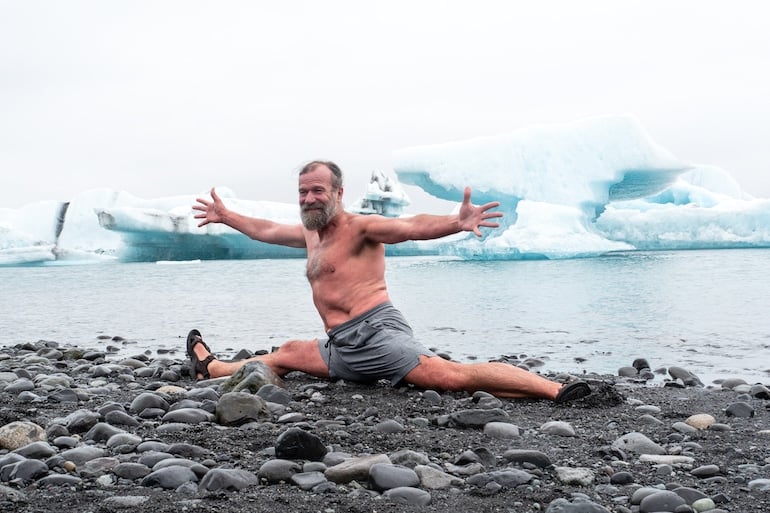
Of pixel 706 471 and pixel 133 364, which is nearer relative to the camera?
pixel 706 471

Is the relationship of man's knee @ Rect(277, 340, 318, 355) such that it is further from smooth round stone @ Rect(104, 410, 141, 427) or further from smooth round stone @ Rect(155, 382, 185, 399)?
smooth round stone @ Rect(104, 410, 141, 427)

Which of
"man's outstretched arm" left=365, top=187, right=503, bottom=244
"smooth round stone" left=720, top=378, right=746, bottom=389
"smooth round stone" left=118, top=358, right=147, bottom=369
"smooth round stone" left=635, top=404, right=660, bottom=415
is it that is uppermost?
"man's outstretched arm" left=365, top=187, right=503, bottom=244

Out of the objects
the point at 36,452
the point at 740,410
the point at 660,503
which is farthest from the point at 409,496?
the point at 740,410

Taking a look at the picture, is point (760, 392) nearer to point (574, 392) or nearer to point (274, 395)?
point (574, 392)

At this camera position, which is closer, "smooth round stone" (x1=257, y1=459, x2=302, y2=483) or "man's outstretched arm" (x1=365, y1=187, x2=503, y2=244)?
"smooth round stone" (x1=257, y1=459, x2=302, y2=483)

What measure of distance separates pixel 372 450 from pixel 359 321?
1.27 m

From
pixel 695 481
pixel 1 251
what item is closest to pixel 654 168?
pixel 695 481

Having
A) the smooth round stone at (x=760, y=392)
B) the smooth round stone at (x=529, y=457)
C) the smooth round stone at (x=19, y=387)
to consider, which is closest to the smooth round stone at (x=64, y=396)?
the smooth round stone at (x=19, y=387)

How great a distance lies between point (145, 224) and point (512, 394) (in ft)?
75.6

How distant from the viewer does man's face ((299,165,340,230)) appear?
3439 mm

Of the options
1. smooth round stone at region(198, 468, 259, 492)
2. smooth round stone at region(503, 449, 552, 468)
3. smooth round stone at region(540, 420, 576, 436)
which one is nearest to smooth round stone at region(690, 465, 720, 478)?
smooth round stone at region(503, 449, 552, 468)

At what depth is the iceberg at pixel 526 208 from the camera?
21281 millimetres

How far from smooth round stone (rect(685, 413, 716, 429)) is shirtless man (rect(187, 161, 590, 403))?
55cm

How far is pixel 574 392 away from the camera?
9.79ft
